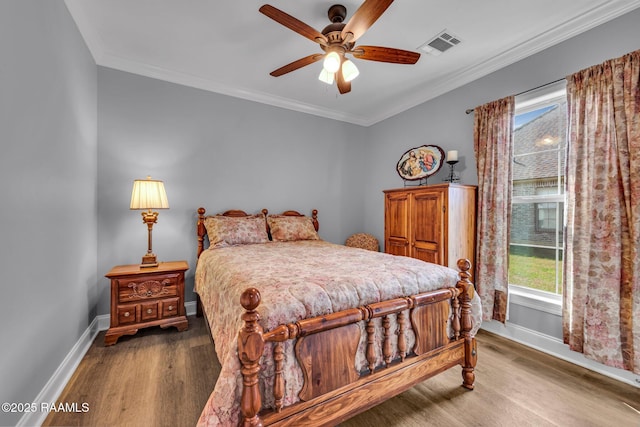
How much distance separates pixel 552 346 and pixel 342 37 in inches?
120

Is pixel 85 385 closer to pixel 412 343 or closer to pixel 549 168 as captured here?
pixel 412 343

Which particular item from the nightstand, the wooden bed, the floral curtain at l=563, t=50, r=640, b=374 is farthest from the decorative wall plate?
the nightstand

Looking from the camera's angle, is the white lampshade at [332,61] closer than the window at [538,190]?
Yes

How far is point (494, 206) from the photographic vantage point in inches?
102

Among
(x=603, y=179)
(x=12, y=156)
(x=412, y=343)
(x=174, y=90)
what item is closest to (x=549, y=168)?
(x=603, y=179)

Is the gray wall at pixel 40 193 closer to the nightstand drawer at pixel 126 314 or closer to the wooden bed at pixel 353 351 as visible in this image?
the nightstand drawer at pixel 126 314

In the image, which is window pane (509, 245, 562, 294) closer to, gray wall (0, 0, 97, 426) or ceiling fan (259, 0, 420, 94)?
ceiling fan (259, 0, 420, 94)

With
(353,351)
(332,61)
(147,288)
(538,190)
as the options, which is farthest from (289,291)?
(538,190)

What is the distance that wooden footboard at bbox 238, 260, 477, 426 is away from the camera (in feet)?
3.48

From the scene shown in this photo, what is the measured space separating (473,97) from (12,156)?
3.79 meters

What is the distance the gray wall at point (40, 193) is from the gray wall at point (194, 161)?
430mm

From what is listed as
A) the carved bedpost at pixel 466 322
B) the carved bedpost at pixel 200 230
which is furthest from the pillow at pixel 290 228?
the carved bedpost at pixel 466 322

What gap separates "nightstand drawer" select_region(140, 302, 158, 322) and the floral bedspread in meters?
0.76

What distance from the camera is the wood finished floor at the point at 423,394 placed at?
1.51 m
